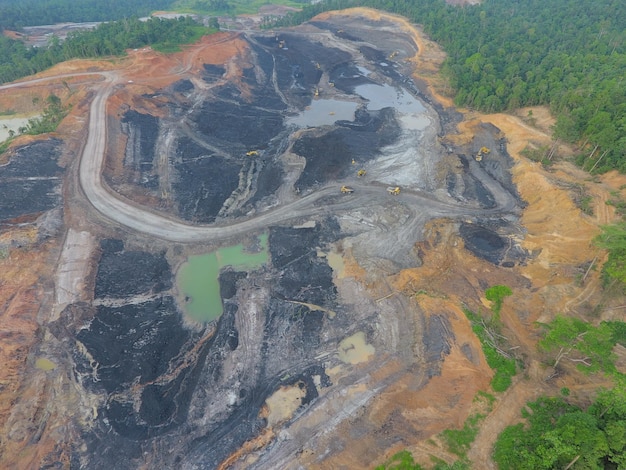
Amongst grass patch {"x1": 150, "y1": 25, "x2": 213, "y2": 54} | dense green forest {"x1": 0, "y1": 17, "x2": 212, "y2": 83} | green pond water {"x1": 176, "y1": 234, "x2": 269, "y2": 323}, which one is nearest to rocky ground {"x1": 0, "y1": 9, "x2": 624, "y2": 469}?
green pond water {"x1": 176, "y1": 234, "x2": 269, "y2": 323}

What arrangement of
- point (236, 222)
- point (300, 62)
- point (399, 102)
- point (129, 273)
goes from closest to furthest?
point (129, 273) → point (236, 222) → point (399, 102) → point (300, 62)

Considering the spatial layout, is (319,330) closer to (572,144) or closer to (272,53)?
(572,144)

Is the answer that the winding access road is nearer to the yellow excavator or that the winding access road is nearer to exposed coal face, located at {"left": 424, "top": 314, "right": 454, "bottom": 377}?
the yellow excavator

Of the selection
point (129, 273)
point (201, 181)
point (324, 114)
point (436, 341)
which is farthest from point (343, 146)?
point (129, 273)

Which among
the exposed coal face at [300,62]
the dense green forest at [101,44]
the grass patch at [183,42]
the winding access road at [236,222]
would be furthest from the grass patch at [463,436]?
the dense green forest at [101,44]

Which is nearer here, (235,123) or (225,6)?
(235,123)

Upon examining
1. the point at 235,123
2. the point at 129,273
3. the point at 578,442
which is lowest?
the point at 129,273

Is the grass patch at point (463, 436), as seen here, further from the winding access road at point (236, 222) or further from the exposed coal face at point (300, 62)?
the exposed coal face at point (300, 62)

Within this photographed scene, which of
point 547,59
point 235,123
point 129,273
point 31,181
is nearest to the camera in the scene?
point 129,273

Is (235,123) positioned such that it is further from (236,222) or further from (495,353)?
(495,353)
